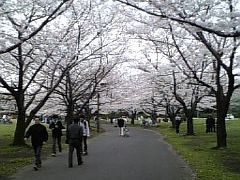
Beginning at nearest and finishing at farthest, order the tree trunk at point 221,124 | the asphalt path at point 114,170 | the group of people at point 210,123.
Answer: the asphalt path at point 114,170, the tree trunk at point 221,124, the group of people at point 210,123

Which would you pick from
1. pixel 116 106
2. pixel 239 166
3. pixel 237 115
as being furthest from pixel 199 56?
pixel 237 115

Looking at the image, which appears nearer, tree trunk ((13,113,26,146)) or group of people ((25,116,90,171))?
group of people ((25,116,90,171))

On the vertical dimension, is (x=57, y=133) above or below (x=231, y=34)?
below

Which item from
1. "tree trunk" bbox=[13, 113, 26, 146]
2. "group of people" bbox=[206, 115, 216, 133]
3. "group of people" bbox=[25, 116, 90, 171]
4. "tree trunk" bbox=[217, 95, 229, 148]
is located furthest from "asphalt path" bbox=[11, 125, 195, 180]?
"group of people" bbox=[206, 115, 216, 133]

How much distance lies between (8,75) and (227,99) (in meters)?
13.6

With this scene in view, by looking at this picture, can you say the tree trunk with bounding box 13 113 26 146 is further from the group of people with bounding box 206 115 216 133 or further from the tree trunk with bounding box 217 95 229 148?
the group of people with bounding box 206 115 216 133

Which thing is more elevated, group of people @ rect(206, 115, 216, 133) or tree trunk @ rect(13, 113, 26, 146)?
group of people @ rect(206, 115, 216, 133)

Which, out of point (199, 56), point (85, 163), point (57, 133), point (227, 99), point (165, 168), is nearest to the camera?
point (165, 168)

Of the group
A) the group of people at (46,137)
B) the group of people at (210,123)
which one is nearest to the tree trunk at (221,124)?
the group of people at (46,137)

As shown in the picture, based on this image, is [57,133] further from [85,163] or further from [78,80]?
[78,80]

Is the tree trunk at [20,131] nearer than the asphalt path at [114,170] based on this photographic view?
No

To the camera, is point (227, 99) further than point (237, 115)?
No

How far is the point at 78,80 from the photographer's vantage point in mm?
32750

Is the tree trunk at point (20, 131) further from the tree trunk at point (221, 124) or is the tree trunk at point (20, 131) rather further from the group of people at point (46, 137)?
the tree trunk at point (221, 124)
